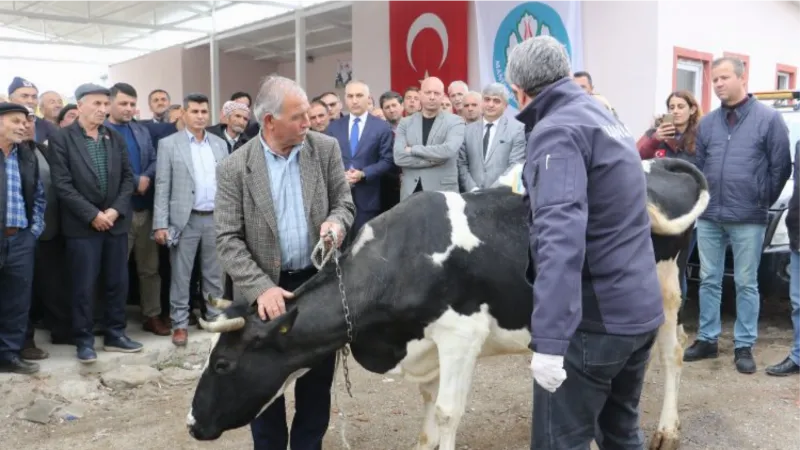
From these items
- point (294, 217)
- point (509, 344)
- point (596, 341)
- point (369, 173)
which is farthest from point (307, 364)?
point (369, 173)

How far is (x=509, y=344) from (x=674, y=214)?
110cm

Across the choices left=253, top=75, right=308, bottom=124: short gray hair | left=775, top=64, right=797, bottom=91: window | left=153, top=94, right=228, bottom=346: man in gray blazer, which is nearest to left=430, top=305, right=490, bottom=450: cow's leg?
left=253, top=75, right=308, bottom=124: short gray hair

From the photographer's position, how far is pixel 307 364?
3.06 metres

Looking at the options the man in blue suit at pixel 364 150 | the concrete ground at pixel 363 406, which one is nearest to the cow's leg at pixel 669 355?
the concrete ground at pixel 363 406

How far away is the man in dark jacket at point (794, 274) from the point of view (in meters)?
4.93

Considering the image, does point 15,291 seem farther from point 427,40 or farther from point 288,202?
point 427,40

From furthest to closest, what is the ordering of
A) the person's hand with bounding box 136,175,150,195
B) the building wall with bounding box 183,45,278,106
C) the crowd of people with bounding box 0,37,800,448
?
the building wall with bounding box 183,45,278,106 < the person's hand with bounding box 136,175,150,195 < the crowd of people with bounding box 0,37,800,448

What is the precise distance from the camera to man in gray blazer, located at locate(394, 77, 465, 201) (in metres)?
6.00

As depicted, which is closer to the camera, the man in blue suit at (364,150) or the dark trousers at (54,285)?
the dark trousers at (54,285)

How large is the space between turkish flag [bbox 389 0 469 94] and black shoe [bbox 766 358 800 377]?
22.7ft

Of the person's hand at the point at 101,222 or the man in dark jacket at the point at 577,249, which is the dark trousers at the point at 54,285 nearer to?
the person's hand at the point at 101,222

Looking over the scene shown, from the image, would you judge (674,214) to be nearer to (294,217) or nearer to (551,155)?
(551,155)

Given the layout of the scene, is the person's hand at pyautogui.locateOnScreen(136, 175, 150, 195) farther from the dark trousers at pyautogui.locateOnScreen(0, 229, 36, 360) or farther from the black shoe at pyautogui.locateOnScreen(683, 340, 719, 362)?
the black shoe at pyautogui.locateOnScreen(683, 340, 719, 362)

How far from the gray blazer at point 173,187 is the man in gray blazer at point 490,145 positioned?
228 centimetres
